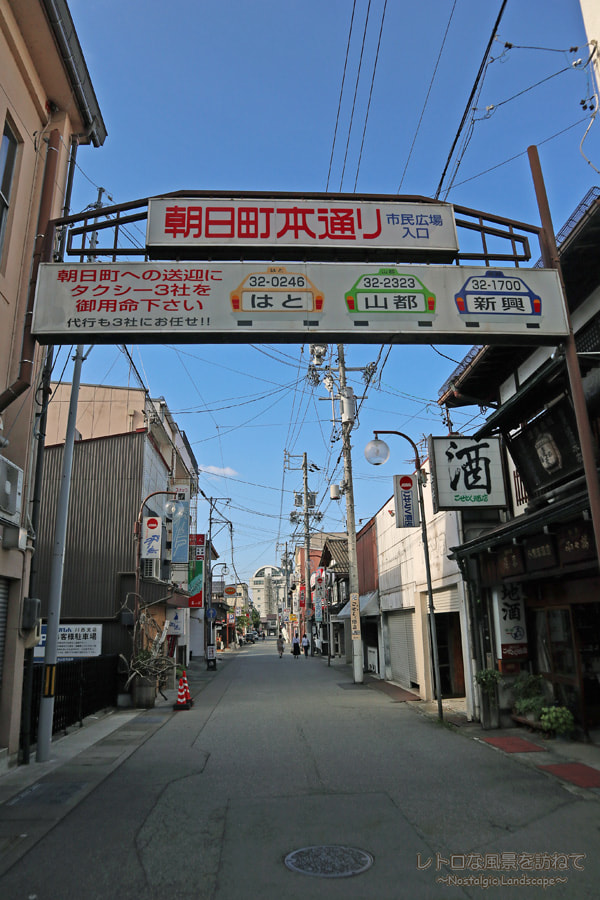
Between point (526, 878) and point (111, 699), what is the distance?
15.8 meters

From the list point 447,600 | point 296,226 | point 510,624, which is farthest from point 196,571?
point 296,226

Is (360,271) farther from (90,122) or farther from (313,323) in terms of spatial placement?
(90,122)

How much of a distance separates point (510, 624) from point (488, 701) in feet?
5.33

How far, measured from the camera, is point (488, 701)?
1266 centimetres

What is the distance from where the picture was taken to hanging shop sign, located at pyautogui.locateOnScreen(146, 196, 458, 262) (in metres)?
7.71

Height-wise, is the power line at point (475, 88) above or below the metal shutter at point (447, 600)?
above

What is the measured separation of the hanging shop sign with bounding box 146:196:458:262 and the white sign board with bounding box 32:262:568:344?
1.20ft

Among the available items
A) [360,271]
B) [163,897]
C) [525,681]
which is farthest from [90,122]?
[525,681]

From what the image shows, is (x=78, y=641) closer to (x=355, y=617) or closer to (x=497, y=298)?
(x=355, y=617)

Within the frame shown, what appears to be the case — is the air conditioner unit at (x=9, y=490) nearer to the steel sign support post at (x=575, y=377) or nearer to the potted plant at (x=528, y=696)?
the steel sign support post at (x=575, y=377)

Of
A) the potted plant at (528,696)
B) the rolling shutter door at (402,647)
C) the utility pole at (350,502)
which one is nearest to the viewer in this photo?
the potted plant at (528,696)

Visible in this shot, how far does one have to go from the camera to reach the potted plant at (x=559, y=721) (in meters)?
10.6

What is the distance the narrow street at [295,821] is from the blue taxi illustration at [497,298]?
18.3 feet

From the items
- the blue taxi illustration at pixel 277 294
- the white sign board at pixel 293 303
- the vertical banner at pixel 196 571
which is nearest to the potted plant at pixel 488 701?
the white sign board at pixel 293 303
